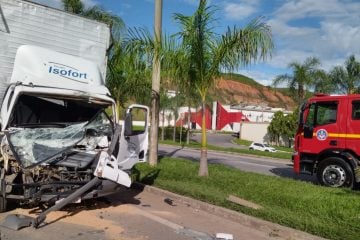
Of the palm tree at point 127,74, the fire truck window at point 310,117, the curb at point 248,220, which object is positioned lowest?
the curb at point 248,220

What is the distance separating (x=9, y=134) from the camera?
7.40m

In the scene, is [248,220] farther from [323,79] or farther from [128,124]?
[323,79]

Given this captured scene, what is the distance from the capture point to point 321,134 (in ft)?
41.0

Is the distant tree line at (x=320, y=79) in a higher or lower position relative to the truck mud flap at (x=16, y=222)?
higher

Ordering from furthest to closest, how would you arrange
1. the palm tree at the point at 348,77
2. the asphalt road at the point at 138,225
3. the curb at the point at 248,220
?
the palm tree at the point at 348,77
the curb at the point at 248,220
the asphalt road at the point at 138,225

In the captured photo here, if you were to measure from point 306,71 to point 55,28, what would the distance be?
34.0 metres

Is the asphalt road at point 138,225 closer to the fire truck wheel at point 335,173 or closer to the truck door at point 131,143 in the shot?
the truck door at point 131,143

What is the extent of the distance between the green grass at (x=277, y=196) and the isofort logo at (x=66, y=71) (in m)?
3.02

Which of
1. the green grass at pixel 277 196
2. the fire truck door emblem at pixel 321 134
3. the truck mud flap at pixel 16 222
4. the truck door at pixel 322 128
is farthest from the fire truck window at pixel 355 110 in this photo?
the truck mud flap at pixel 16 222

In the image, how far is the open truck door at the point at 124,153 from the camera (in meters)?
7.31

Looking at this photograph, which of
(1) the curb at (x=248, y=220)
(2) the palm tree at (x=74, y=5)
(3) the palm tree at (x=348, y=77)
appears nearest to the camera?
(1) the curb at (x=248, y=220)

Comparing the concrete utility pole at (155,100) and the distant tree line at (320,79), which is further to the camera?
the distant tree line at (320,79)

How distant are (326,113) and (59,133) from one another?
7.49m

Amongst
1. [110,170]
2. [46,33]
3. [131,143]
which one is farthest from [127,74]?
[110,170]
